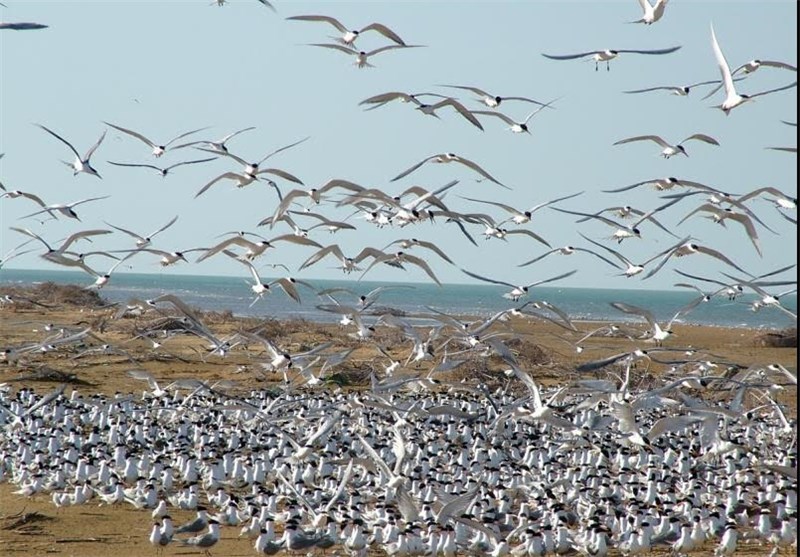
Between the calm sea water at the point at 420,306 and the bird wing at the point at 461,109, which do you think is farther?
the calm sea water at the point at 420,306

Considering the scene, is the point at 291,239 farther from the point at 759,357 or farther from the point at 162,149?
the point at 759,357

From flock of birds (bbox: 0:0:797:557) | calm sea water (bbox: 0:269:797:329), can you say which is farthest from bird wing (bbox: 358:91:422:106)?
calm sea water (bbox: 0:269:797:329)

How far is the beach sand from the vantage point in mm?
14531

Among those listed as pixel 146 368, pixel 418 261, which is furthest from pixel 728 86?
pixel 146 368

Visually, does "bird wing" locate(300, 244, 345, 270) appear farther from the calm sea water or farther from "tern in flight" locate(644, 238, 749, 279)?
the calm sea water

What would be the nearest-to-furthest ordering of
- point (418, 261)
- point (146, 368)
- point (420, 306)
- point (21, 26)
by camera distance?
point (21, 26) < point (418, 261) < point (146, 368) < point (420, 306)

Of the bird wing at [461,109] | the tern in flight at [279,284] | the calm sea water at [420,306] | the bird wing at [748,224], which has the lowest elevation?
the calm sea water at [420,306]

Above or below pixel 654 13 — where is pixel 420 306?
below

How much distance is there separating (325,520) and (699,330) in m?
46.6

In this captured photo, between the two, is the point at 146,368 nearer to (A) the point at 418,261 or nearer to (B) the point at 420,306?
(A) the point at 418,261

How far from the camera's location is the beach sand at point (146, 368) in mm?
14531

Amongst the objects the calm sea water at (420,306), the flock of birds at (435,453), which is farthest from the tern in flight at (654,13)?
the calm sea water at (420,306)

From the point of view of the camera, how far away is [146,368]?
31047mm

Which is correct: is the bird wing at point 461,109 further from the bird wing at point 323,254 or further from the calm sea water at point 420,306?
the calm sea water at point 420,306
